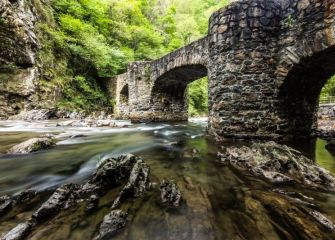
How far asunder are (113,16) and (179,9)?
12.4 m

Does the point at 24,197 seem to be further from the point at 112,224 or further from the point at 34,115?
the point at 34,115

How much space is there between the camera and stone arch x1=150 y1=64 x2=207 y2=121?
10.4 meters

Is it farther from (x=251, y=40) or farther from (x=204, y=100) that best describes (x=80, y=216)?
(x=204, y=100)

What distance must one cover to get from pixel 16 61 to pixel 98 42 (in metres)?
6.07

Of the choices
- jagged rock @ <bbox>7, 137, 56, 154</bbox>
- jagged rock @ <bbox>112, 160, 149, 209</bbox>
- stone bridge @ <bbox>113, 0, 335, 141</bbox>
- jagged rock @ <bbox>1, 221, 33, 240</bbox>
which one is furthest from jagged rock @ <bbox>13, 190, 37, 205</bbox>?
stone bridge @ <bbox>113, 0, 335, 141</bbox>

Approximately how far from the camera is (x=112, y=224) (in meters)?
1.53

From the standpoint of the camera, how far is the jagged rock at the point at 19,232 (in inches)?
53.4

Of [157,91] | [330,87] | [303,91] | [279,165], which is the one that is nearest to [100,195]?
[279,165]

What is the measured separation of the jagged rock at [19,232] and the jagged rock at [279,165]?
240cm

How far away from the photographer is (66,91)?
1323 centimetres

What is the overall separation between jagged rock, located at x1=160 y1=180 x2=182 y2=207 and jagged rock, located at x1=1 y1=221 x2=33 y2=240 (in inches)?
41.6

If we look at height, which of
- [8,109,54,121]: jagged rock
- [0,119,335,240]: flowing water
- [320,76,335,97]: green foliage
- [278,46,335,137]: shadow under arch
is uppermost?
[320,76,335,97]: green foliage

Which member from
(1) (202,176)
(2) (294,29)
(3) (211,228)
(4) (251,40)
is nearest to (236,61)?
(4) (251,40)

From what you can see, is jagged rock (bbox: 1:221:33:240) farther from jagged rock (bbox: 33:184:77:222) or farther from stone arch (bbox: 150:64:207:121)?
stone arch (bbox: 150:64:207:121)
